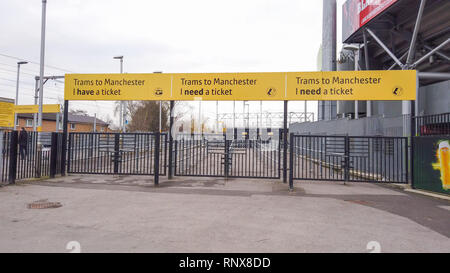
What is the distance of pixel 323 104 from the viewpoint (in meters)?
29.7

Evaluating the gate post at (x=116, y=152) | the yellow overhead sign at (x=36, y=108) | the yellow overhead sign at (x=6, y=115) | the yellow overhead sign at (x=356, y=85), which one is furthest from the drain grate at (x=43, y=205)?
the yellow overhead sign at (x=36, y=108)

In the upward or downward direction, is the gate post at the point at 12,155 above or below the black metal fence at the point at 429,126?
below

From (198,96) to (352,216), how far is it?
653 cm

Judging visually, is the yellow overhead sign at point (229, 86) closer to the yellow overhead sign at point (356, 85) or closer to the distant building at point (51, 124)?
the yellow overhead sign at point (356, 85)

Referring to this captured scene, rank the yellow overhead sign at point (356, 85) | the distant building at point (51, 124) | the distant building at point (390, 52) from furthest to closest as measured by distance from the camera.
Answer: the distant building at point (51, 124), the distant building at point (390, 52), the yellow overhead sign at point (356, 85)

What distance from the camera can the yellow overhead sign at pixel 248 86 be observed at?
29.7 ft

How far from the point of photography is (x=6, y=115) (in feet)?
30.6

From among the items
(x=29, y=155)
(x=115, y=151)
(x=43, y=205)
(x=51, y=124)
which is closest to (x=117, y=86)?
(x=115, y=151)

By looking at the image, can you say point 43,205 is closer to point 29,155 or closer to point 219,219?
point 219,219

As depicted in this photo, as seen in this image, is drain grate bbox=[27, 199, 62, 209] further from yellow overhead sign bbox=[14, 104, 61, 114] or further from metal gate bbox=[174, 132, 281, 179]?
yellow overhead sign bbox=[14, 104, 61, 114]

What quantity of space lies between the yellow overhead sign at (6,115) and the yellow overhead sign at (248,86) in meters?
1.90

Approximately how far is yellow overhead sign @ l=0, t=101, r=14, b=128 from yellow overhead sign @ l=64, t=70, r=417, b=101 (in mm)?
1905

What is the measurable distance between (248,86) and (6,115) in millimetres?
8863
